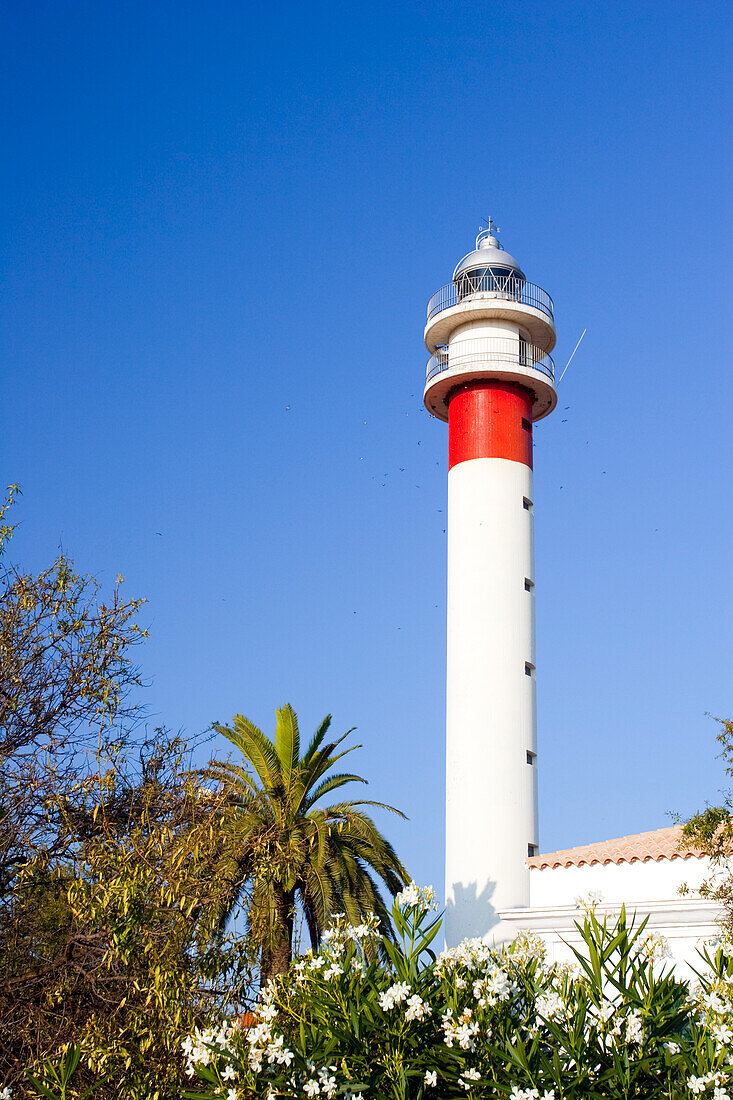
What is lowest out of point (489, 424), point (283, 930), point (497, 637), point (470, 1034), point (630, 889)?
point (470, 1034)

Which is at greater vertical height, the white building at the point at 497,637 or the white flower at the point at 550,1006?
the white building at the point at 497,637

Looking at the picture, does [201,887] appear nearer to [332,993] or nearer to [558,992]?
[332,993]

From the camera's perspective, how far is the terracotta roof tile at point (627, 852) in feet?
65.6

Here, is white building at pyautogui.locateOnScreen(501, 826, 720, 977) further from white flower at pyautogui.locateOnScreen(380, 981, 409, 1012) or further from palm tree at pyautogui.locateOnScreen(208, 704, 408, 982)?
white flower at pyautogui.locateOnScreen(380, 981, 409, 1012)

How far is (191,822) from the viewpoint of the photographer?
1023 centimetres

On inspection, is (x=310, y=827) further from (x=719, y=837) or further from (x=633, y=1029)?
(x=633, y=1029)

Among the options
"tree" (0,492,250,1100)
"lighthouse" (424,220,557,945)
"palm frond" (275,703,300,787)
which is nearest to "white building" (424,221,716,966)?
"lighthouse" (424,220,557,945)

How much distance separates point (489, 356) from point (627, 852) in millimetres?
11844

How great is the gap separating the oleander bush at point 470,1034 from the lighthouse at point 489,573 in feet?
46.4

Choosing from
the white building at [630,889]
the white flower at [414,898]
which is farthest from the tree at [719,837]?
the white flower at [414,898]

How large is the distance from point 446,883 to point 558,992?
54.3 ft

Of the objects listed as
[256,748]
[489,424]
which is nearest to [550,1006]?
[256,748]

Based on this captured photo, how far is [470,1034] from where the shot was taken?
791cm

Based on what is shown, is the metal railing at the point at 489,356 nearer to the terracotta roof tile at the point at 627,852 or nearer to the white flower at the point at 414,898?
the terracotta roof tile at the point at 627,852
